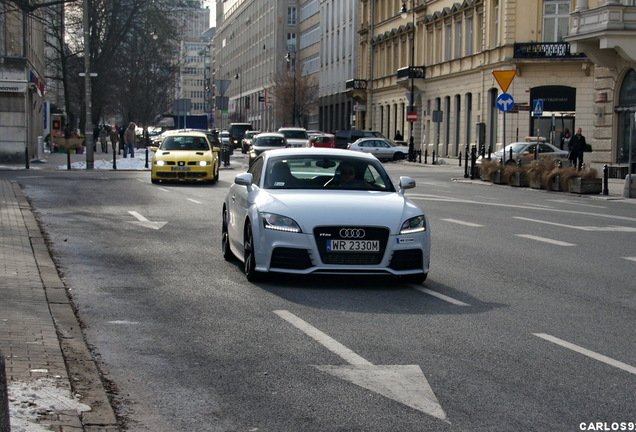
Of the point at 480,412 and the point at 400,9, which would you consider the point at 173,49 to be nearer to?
the point at 400,9

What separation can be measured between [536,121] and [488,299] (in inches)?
1986

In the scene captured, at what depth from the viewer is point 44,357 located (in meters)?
7.19

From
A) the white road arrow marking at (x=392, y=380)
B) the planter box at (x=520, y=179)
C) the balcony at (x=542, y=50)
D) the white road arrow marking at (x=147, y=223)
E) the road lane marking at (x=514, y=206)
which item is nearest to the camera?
the white road arrow marking at (x=392, y=380)

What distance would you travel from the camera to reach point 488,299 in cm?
1077

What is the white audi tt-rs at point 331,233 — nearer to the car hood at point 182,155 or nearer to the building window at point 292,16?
the car hood at point 182,155

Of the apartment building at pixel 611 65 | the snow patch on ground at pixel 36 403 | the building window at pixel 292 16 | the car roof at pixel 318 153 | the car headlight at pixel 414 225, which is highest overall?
the building window at pixel 292 16

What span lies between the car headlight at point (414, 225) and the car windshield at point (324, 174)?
1.06 meters

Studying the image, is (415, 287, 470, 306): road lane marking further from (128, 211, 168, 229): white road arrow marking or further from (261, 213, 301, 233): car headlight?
(128, 211, 168, 229): white road arrow marking

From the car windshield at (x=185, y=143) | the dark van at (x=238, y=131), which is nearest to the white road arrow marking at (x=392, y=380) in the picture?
the car windshield at (x=185, y=143)

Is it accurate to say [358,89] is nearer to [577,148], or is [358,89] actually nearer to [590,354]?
[577,148]

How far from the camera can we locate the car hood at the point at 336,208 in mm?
11164

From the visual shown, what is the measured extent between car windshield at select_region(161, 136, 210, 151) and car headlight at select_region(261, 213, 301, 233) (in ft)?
76.1

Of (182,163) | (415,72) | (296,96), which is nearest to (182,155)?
(182,163)

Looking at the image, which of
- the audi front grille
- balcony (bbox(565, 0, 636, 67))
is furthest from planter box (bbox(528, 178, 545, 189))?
the audi front grille
